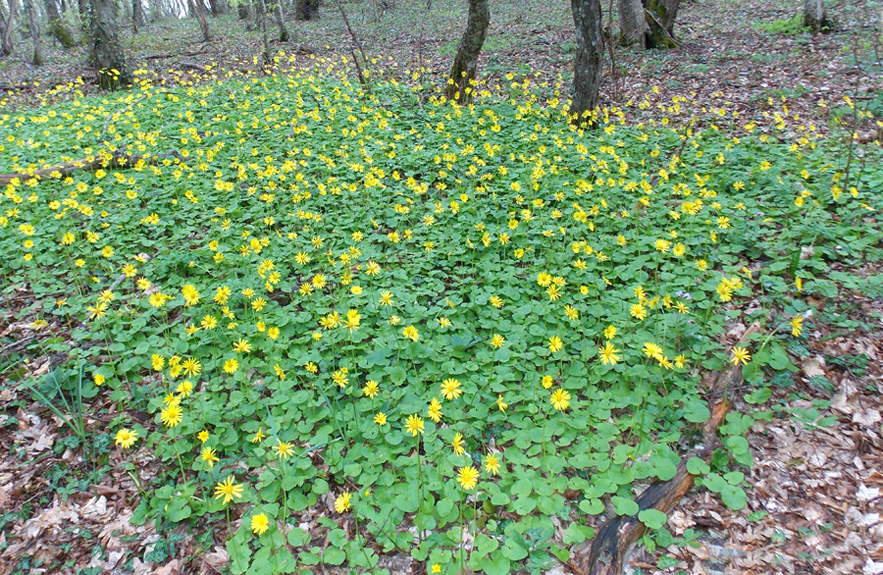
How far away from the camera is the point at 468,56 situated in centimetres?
785

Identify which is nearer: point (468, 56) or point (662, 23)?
point (468, 56)

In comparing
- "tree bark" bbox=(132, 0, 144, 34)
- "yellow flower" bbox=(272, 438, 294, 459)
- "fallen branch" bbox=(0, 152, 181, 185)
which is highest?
"tree bark" bbox=(132, 0, 144, 34)

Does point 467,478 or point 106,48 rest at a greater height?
point 106,48

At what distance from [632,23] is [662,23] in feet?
2.52

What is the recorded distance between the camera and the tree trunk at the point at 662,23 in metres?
10.5

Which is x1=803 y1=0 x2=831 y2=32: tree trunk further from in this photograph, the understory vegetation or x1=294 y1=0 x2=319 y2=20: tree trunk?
x1=294 y1=0 x2=319 y2=20: tree trunk

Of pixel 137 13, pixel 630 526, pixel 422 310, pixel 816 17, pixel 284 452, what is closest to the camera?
pixel 630 526

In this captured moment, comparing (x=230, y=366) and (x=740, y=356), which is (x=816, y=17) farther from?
(x=230, y=366)

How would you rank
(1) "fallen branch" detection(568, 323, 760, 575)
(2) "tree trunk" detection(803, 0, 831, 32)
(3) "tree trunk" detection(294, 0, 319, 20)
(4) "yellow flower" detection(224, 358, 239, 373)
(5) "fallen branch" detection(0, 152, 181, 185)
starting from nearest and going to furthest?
(1) "fallen branch" detection(568, 323, 760, 575)
(4) "yellow flower" detection(224, 358, 239, 373)
(5) "fallen branch" detection(0, 152, 181, 185)
(2) "tree trunk" detection(803, 0, 831, 32)
(3) "tree trunk" detection(294, 0, 319, 20)

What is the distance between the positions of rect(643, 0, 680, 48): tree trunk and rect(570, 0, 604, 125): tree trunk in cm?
499

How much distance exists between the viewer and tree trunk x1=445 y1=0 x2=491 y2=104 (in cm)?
749

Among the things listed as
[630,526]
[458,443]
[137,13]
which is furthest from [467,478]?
[137,13]

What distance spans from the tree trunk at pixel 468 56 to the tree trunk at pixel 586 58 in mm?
1486

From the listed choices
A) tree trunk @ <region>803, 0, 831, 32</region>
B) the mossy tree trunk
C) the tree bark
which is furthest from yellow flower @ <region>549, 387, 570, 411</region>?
the tree bark
